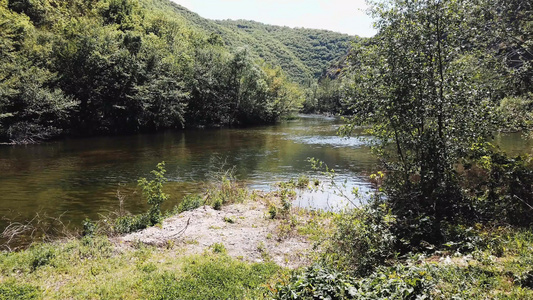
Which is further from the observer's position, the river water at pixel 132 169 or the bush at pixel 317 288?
the river water at pixel 132 169

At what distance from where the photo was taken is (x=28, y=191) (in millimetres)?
15406

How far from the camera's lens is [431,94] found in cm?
877

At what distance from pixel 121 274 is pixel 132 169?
1525 cm

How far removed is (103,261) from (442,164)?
30.9 feet

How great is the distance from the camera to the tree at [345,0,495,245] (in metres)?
Answer: 8.48

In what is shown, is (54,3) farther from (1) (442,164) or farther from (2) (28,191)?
(1) (442,164)

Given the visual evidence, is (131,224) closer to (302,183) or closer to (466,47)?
(302,183)

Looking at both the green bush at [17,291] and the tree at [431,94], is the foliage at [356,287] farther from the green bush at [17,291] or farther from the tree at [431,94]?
the green bush at [17,291]

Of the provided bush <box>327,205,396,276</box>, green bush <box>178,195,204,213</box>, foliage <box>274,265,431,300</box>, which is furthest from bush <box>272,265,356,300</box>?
green bush <box>178,195,204,213</box>

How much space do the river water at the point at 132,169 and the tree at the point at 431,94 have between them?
1897mm

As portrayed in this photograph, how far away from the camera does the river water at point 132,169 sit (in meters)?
13.9

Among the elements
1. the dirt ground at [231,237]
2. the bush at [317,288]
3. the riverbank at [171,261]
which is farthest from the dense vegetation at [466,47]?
the bush at [317,288]

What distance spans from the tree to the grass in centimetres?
467

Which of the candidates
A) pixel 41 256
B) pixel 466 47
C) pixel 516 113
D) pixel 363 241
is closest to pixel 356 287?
pixel 363 241
